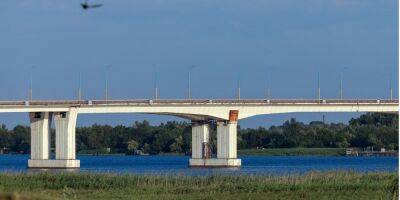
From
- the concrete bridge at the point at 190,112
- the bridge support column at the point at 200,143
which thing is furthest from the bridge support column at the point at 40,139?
the bridge support column at the point at 200,143

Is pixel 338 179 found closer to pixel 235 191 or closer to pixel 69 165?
pixel 235 191

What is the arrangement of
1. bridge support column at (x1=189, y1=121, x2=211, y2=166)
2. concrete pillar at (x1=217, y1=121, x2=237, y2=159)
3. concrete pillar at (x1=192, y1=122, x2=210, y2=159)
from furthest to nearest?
concrete pillar at (x1=192, y1=122, x2=210, y2=159), bridge support column at (x1=189, y1=121, x2=211, y2=166), concrete pillar at (x1=217, y1=121, x2=237, y2=159)

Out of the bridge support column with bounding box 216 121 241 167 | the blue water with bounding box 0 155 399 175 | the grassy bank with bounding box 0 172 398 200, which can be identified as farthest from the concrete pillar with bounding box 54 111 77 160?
the grassy bank with bounding box 0 172 398 200

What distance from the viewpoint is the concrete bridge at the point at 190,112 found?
388 ft

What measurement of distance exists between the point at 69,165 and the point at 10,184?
55.9m

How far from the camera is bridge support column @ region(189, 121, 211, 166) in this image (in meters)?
130

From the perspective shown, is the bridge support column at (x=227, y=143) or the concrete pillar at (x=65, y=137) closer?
the concrete pillar at (x=65, y=137)

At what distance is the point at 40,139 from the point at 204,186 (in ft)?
194

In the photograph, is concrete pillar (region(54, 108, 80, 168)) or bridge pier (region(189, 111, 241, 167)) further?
bridge pier (region(189, 111, 241, 167))

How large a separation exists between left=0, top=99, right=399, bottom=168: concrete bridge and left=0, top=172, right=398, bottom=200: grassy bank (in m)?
49.3

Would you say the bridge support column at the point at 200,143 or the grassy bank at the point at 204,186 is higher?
the bridge support column at the point at 200,143

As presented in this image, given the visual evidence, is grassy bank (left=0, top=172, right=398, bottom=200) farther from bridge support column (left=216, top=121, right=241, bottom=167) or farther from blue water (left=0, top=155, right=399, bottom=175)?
bridge support column (left=216, top=121, right=241, bottom=167)

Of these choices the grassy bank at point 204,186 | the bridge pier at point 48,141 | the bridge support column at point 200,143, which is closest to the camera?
the grassy bank at point 204,186

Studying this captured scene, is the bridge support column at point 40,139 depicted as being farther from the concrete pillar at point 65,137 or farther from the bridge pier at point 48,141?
the concrete pillar at point 65,137
